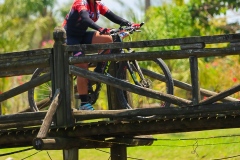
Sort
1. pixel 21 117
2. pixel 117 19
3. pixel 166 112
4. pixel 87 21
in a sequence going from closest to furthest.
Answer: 1. pixel 166 112
2. pixel 21 117
3. pixel 87 21
4. pixel 117 19

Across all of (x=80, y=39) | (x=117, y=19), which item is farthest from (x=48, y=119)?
(x=117, y=19)

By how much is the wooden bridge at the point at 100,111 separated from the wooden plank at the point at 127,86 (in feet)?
0.04

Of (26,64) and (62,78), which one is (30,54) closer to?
(26,64)

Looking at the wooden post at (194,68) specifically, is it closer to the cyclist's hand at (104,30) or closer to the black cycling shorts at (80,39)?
the cyclist's hand at (104,30)

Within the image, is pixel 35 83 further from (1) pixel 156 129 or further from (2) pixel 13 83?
(2) pixel 13 83

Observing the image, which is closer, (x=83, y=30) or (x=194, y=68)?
(x=194, y=68)

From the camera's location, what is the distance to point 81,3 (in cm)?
1114

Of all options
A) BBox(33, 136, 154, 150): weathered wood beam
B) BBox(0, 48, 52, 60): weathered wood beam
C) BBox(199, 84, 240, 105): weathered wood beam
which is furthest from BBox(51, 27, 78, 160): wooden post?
BBox(199, 84, 240, 105): weathered wood beam

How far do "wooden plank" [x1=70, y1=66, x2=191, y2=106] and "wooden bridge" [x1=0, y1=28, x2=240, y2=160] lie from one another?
1 centimetres

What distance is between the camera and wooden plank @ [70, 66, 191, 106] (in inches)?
393

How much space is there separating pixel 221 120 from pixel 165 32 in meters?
17.9

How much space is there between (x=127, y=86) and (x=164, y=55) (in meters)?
0.56

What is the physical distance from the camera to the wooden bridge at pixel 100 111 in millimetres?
9812

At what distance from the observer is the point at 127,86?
10133mm
